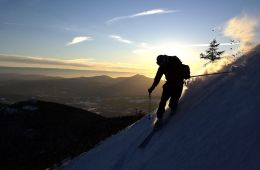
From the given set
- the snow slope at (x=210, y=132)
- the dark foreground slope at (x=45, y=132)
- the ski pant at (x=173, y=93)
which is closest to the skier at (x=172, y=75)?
the ski pant at (x=173, y=93)

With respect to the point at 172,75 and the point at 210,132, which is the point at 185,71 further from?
the point at 210,132

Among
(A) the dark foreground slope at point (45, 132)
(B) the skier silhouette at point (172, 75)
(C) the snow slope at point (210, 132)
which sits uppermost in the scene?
(B) the skier silhouette at point (172, 75)

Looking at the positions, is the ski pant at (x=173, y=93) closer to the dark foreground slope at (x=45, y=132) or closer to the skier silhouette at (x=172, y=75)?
the skier silhouette at (x=172, y=75)

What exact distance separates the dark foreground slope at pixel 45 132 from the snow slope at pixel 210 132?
1407 centimetres

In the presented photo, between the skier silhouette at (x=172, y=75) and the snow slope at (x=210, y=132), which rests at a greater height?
the skier silhouette at (x=172, y=75)

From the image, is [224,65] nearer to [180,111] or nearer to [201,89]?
[201,89]

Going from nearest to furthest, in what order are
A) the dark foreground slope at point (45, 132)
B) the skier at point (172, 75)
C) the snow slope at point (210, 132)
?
A: the snow slope at point (210, 132), the skier at point (172, 75), the dark foreground slope at point (45, 132)

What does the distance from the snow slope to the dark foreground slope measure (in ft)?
46.2

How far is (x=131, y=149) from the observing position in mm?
13047

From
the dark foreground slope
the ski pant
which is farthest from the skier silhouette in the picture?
the dark foreground slope

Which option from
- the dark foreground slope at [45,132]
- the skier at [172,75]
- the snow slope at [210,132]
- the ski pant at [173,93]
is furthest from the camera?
the dark foreground slope at [45,132]

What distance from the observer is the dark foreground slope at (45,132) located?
30.0 m

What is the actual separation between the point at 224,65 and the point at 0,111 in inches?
1569

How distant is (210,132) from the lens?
30.1ft
